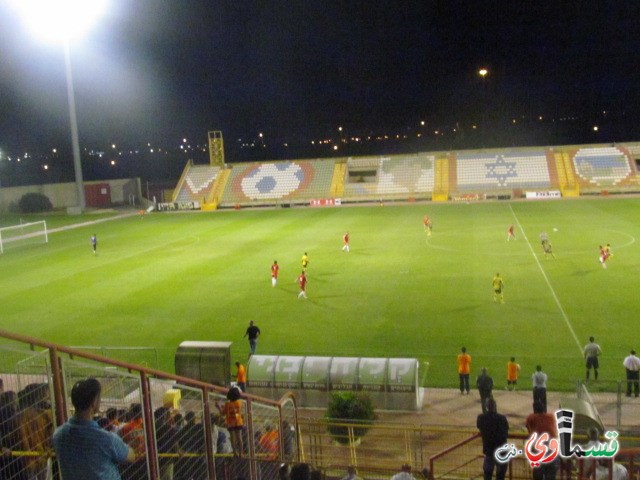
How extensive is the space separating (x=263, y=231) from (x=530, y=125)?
111 meters

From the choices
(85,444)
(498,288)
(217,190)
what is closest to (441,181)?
(217,190)

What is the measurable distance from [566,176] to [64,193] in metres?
56.6

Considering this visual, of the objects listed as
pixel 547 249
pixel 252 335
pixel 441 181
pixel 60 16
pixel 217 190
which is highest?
pixel 60 16

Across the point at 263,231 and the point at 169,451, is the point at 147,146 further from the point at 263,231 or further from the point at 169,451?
the point at 169,451

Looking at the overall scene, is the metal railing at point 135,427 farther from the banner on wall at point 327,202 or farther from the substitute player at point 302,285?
the banner on wall at point 327,202

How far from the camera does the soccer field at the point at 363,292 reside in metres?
18.9

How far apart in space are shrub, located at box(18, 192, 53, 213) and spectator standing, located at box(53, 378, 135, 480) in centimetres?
7133

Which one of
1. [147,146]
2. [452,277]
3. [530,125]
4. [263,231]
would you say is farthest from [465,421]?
[147,146]

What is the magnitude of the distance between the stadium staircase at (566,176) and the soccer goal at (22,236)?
4893 cm

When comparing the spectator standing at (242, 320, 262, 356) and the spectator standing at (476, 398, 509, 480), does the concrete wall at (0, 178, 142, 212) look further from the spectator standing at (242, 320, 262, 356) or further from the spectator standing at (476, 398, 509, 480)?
the spectator standing at (476, 398, 509, 480)

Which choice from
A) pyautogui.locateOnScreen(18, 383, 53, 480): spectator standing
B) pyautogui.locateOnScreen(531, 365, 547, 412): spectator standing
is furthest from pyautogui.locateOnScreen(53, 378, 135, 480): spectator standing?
pyautogui.locateOnScreen(531, 365, 547, 412): spectator standing

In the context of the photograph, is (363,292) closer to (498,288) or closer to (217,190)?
(498,288)

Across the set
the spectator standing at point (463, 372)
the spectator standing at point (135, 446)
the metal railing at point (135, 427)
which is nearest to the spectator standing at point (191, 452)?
the metal railing at point (135, 427)

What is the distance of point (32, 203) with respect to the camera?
6850 cm
